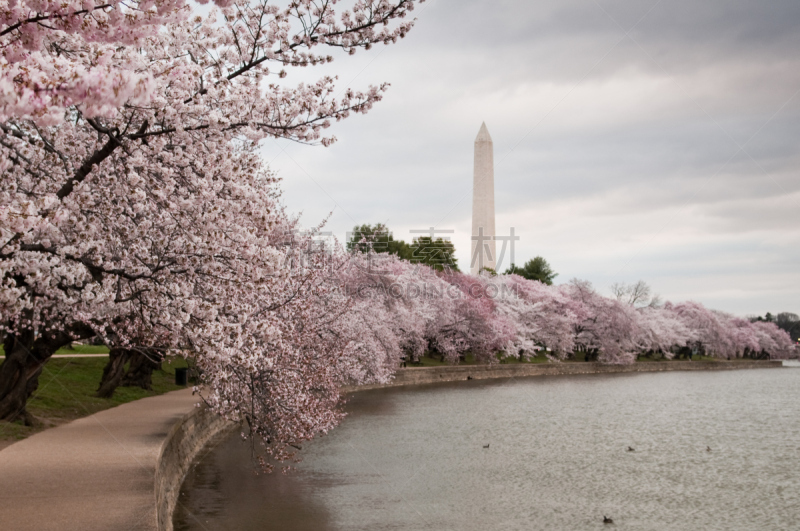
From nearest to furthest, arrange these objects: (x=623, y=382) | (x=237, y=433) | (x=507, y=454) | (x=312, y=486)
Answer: (x=312, y=486) → (x=507, y=454) → (x=237, y=433) → (x=623, y=382)

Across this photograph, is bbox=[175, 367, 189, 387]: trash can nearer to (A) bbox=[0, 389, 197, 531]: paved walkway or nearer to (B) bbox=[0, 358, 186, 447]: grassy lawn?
(B) bbox=[0, 358, 186, 447]: grassy lawn

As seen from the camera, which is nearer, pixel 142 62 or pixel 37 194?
pixel 142 62

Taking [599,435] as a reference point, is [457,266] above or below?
above

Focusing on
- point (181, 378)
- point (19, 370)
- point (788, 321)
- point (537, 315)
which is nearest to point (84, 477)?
point (19, 370)

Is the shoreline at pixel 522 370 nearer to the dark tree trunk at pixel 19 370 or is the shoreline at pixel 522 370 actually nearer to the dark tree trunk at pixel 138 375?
the dark tree trunk at pixel 138 375

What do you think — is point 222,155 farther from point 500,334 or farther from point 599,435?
point 500,334

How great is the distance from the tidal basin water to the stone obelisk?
2329cm

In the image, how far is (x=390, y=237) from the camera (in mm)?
70938

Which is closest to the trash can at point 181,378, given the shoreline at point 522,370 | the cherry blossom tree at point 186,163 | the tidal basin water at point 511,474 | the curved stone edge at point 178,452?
the curved stone edge at point 178,452

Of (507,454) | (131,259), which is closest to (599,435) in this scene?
(507,454)

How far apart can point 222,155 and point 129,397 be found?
14.7m

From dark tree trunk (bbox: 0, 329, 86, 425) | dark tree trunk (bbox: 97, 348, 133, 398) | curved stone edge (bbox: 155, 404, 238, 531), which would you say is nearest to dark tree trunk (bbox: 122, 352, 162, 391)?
dark tree trunk (bbox: 97, 348, 133, 398)

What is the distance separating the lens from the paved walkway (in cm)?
743

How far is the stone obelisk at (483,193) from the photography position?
5025 cm
